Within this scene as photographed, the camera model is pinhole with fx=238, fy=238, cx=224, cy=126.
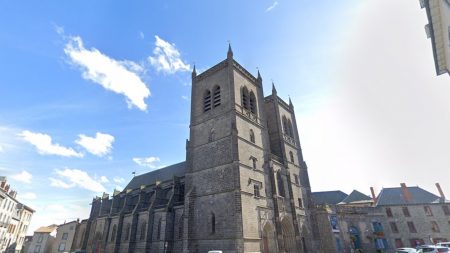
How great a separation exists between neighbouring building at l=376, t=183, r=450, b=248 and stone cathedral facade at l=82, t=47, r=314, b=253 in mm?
18359

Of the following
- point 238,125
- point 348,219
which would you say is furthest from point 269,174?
point 348,219

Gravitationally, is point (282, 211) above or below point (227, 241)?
above

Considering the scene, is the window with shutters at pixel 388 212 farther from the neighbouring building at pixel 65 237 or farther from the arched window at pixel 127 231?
the neighbouring building at pixel 65 237

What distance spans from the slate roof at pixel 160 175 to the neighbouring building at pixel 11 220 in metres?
20.6

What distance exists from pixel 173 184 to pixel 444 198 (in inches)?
1595

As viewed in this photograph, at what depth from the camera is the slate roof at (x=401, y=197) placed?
36.9 meters

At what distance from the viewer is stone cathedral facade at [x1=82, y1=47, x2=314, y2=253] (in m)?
19.7

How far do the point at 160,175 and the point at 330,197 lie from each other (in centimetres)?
3381

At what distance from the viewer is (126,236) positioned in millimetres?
29672

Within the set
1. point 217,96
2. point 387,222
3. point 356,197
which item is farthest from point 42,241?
point 387,222

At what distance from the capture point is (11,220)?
46.2m

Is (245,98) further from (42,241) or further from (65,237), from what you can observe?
(42,241)

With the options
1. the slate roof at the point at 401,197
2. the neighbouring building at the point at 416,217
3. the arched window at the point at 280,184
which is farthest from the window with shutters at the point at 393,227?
the arched window at the point at 280,184

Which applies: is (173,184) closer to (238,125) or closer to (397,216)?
(238,125)
